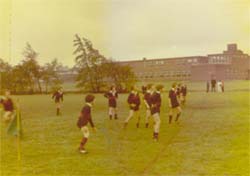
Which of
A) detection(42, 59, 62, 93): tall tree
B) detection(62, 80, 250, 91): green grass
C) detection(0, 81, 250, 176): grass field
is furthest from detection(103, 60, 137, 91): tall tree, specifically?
detection(42, 59, 62, 93): tall tree

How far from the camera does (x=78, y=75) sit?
21.4m

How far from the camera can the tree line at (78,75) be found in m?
15.8

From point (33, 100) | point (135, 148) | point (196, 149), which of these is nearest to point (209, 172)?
point (196, 149)

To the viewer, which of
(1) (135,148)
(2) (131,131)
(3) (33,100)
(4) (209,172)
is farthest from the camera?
(3) (33,100)

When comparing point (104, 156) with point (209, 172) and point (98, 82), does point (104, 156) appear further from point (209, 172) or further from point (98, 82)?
point (98, 82)

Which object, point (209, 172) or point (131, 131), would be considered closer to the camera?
point (209, 172)

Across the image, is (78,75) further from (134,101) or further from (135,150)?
(135,150)

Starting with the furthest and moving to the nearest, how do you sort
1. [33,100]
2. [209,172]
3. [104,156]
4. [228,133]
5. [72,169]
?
[33,100], [228,133], [104,156], [72,169], [209,172]

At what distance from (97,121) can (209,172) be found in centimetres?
949

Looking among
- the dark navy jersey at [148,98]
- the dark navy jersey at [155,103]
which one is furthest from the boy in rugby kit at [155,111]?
the dark navy jersey at [148,98]

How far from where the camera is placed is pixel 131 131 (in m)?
13.1

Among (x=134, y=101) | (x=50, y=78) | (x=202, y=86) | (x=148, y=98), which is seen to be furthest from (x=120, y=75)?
(x=202, y=86)

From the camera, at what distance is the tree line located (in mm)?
15755

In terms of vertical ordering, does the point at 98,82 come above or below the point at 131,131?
above
